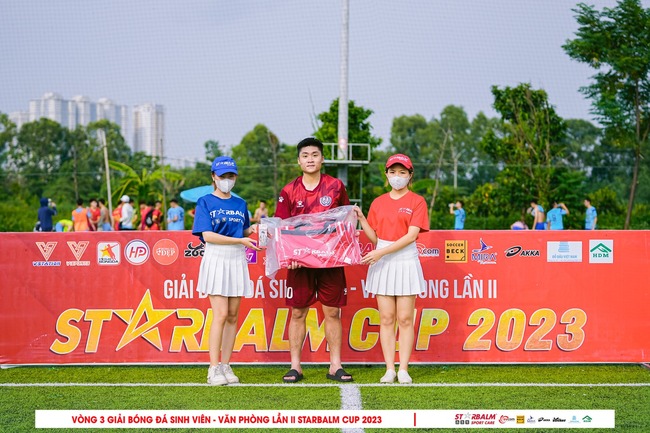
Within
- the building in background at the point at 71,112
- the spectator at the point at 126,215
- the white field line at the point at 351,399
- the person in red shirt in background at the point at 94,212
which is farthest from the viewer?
the building in background at the point at 71,112

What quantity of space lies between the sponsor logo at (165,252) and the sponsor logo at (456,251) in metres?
2.40

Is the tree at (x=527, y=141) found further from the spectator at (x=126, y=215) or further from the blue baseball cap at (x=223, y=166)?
the blue baseball cap at (x=223, y=166)

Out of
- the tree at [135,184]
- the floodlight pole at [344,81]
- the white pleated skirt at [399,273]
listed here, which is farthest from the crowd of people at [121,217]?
the white pleated skirt at [399,273]

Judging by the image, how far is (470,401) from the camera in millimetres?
5391

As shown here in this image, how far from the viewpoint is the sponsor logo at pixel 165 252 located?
22.6 ft

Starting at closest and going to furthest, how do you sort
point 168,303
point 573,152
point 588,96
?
point 168,303 < point 588,96 < point 573,152

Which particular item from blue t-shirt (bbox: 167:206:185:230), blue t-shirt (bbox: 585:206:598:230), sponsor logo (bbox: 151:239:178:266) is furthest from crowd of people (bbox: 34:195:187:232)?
sponsor logo (bbox: 151:239:178:266)

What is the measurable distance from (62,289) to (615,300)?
16.1ft

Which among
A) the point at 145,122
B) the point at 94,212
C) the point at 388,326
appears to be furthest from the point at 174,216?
the point at 145,122

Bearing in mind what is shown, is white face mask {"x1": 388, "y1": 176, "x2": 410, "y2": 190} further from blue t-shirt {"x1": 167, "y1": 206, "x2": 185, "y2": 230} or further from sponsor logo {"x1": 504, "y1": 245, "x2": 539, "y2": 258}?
blue t-shirt {"x1": 167, "y1": 206, "x2": 185, "y2": 230}

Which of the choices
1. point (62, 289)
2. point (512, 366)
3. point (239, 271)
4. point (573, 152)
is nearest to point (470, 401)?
point (512, 366)

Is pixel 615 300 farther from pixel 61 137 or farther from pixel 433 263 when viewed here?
pixel 61 137

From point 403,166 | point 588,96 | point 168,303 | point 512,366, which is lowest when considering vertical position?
point 512,366

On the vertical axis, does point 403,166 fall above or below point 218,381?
above
